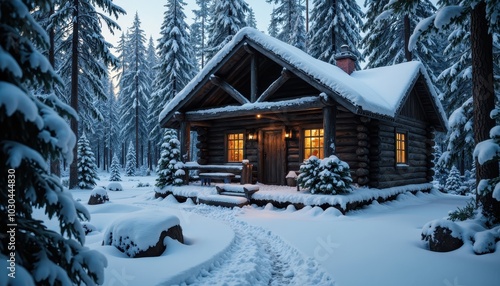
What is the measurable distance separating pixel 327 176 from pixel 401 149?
6.60 metres

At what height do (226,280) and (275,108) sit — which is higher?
(275,108)

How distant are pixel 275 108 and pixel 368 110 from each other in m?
3.36

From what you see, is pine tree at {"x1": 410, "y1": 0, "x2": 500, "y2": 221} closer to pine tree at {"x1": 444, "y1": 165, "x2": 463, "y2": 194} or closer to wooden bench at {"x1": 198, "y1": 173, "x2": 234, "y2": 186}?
wooden bench at {"x1": 198, "y1": 173, "x2": 234, "y2": 186}

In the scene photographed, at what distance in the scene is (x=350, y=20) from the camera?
23.8 m

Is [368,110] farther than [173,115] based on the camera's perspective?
No

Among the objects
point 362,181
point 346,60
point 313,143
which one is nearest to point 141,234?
point 362,181

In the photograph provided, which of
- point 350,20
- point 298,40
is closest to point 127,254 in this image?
point 350,20

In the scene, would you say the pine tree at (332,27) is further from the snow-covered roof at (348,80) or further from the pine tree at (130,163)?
the pine tree at (130,163)

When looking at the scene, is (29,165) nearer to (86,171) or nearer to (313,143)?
(313,143)

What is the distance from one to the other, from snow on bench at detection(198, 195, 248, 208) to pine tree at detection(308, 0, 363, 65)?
1575 centimetres

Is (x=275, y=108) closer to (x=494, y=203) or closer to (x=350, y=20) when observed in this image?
(x=494, y=203)

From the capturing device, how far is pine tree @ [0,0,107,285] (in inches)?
Result: 85.4

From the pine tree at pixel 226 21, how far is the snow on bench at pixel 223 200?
15.9m

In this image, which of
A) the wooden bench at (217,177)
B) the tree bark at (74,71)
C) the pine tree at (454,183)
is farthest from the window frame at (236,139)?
the pine tree at (454,183)
